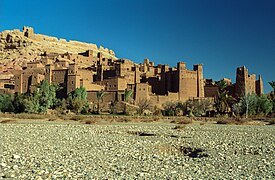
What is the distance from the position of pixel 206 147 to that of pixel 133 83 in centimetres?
3902

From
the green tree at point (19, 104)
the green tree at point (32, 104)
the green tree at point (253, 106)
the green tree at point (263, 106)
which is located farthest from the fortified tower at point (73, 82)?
the green tree at point (263, 106)

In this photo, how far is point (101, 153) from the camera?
38.2 feet

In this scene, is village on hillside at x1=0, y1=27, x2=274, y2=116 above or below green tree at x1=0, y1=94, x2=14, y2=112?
above

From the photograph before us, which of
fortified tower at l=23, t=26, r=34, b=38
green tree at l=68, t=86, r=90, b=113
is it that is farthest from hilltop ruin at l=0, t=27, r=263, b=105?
fortified tower at l=23, t=26, r=34, b=38

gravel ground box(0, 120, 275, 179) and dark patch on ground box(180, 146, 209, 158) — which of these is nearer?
gravel ground box(0, 120, 275, 179)

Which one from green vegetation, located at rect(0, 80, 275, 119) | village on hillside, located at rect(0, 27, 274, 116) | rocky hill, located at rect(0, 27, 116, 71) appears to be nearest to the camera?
green vegetation, located at rect(0, 80, 275, 119)

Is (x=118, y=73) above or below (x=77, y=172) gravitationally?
above

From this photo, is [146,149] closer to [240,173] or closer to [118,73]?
[240,173]

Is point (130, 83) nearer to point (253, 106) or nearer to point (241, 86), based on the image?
point (241, 86)

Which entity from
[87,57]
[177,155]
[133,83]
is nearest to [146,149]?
[177,155]

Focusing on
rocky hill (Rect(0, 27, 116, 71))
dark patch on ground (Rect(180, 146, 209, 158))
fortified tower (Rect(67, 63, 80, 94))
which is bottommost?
dark patch on ground (Rect(180, 146, 209, 158))

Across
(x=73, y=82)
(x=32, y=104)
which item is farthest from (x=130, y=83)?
(x=32, y=104)

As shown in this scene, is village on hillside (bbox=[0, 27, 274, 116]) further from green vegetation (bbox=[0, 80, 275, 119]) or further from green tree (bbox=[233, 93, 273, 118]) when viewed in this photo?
green tree (bbox=[233, 93, 273, 118])

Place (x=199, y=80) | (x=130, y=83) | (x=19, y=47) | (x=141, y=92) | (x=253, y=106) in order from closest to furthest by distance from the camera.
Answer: (x=253, y=106)
(x=141, y=92)
(x=130, y=83)
(x=199, y=80)
(x=19, y=47)
